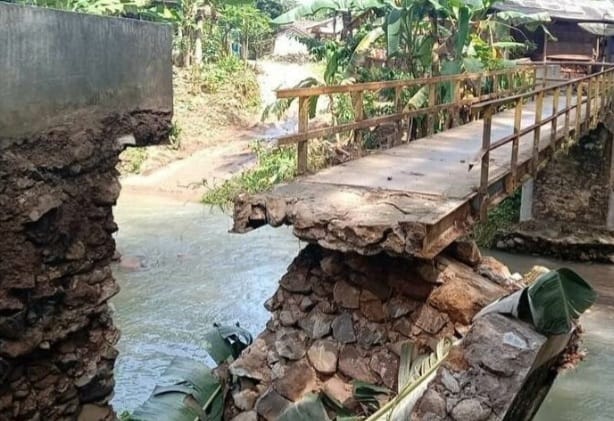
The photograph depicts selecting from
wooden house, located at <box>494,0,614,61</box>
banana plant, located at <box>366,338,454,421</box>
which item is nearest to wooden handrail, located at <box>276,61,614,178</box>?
banana plant, located at <box>366,338,454,421</box>

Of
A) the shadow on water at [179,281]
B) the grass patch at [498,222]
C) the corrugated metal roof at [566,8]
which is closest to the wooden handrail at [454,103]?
the grass patch at [498,222]

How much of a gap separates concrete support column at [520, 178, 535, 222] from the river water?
47.3 inches

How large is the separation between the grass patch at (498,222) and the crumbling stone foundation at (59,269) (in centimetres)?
1177

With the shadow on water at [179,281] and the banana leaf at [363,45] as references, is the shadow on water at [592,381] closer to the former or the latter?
the shadow on water at [179,281]

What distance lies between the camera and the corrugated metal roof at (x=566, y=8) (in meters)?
20.8

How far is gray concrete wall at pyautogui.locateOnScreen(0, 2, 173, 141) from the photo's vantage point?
11.9 ft

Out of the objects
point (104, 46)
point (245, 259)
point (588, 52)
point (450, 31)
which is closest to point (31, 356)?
point (104, 46)

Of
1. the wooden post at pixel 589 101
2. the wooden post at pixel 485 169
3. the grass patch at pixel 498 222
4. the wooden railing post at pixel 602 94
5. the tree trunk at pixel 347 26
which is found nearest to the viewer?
the wooden post at pixel 485 169

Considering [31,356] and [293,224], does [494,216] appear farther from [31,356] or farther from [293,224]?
[31,356]

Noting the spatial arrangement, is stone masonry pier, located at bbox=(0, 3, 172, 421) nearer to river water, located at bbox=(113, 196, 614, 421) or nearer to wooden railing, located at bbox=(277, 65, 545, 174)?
wooden railing, located at bbox=(277, 65, 545, 174)

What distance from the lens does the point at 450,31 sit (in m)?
15.2

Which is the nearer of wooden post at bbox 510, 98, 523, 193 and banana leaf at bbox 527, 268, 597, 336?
banana leaf at bbox 527, 268, 597, 336

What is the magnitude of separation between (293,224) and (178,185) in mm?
15545

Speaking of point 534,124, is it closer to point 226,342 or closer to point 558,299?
point 226,342
